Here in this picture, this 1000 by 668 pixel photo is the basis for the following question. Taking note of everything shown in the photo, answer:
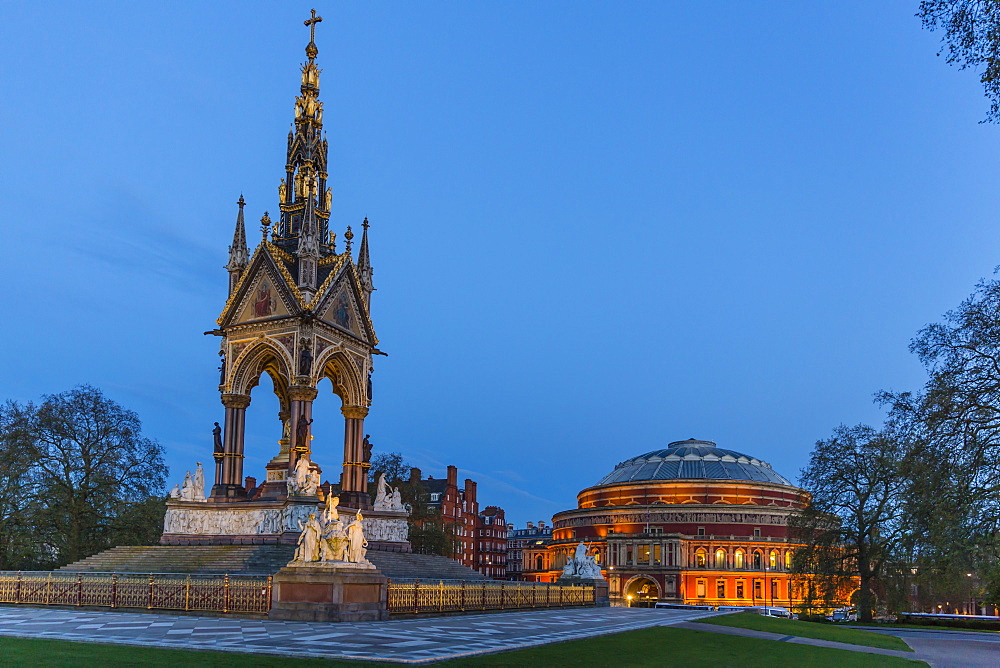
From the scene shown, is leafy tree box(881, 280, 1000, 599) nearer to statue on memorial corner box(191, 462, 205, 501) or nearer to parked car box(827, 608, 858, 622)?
statue on memorial corner box(191, 462, 205, 501)

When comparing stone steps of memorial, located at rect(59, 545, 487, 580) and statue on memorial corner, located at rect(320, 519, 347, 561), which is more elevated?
statue on memorial corner, located at rect(320, 519, 347, 561)

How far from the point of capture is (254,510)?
3225 centimetres

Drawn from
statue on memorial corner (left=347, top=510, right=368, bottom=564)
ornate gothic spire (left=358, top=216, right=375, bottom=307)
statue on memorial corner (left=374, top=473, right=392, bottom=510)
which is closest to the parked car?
statue on memorial corner (left=374, top=473, right=392, bottom=510)

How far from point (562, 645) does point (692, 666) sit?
3.48m

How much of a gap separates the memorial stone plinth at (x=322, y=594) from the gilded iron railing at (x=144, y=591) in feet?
2.55

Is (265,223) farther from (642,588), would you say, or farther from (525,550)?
(525,550)

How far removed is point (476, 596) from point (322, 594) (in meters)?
8.05

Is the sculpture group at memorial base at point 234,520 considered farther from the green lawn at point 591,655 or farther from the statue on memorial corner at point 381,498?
the green lawn at point 591,655

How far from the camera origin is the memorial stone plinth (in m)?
20.5

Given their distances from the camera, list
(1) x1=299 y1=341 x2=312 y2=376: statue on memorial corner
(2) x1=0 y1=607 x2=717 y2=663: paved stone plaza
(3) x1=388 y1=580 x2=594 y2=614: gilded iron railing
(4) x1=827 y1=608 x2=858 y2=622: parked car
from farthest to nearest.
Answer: (4) x1=827 y1=608 x2=858 y2=622: parked car < (1) x1=299 y1=341 x2=312 y2=376: statue on memorial corner < (3) x1=388 y1=580 x2=594 y2=614: gilded iron railing < (2) x1=0 y1=607 x2=717 y2=663: paved stone plaza

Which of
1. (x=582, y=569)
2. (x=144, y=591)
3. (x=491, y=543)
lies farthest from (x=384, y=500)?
(x=491, y=543)

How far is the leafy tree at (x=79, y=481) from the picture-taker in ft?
146

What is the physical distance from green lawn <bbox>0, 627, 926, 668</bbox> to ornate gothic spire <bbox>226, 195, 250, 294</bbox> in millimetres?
23970

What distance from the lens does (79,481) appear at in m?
46.6
